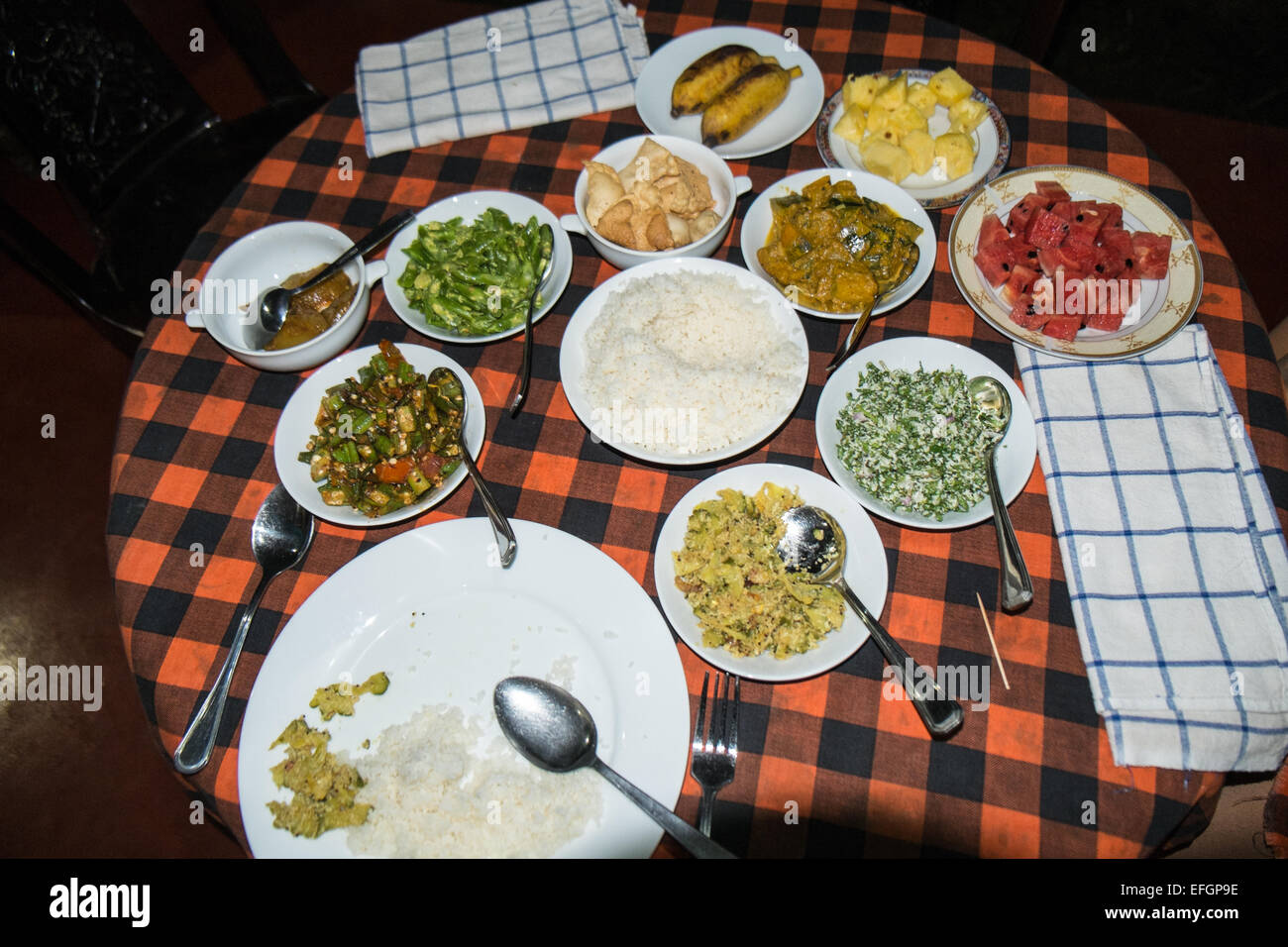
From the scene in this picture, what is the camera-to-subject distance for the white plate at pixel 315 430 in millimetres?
2045

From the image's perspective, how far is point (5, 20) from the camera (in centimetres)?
283

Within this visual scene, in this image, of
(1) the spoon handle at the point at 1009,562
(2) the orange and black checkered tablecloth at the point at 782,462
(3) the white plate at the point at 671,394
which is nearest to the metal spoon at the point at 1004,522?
(1) the spoon handle at the point at 1009,562

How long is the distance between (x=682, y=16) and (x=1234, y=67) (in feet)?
13.1

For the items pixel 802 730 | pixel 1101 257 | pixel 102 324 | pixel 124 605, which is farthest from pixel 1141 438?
pixel 102 324

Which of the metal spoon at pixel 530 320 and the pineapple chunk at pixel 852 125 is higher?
the pineapple chunk at pixel 852 125

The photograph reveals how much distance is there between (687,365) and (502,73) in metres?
1.60

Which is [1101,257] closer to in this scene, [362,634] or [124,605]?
[362,634]

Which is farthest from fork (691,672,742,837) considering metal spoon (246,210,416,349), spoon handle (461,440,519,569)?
metal spoon (246,210,416,349)

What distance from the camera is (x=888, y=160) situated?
8.48 ft

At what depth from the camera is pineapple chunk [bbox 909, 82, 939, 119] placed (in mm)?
2693

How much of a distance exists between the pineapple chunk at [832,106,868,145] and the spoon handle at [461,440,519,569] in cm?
183

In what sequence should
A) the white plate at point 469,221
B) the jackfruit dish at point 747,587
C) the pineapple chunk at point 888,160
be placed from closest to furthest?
1. the jackfruit dish at point 747,587
2. the white plate at point 469,221
3. the pineapple chunk at point 888,160

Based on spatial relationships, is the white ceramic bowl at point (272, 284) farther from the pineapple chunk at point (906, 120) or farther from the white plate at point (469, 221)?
the pineapple chunk at point (906, 120)

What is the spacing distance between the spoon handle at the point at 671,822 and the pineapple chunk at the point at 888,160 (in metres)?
2.11
